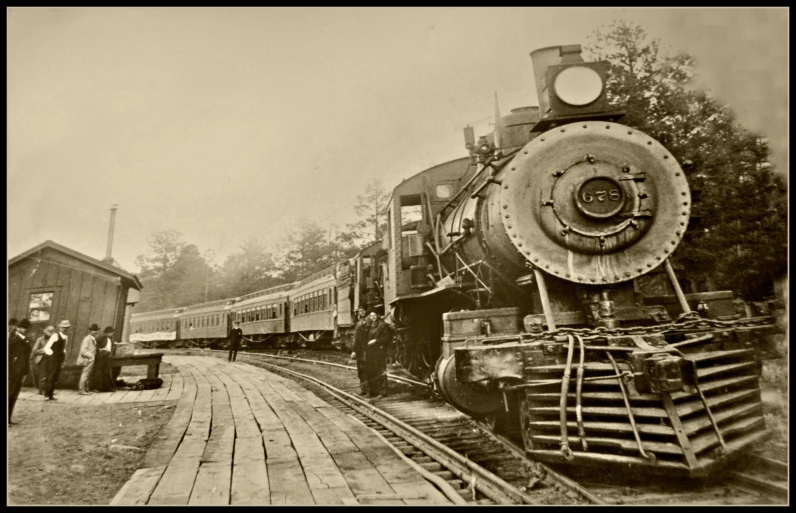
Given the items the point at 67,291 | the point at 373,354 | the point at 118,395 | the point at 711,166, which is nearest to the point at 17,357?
the point at 67,291

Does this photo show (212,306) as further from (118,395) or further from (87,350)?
(87,350)

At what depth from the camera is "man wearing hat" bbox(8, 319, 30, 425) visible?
3240 mm

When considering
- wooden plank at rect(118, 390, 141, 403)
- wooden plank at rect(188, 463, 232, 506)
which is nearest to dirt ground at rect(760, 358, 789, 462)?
wooden plank at rect(188, 463, 232, 506)

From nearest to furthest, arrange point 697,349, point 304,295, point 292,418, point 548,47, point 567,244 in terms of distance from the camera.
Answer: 1. point 697,349
2. point 567,244
3. point 548,47
4. point 292,418
5. point 304,295

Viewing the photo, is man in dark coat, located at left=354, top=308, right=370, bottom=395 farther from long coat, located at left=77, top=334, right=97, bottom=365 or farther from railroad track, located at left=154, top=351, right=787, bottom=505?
long coat, located at left=77, top=334, right=97, bottom=365

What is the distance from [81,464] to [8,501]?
42 centimetres

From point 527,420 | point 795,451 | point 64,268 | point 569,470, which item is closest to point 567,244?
point 527,420

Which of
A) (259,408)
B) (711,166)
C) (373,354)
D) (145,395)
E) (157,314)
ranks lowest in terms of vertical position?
(259,408)

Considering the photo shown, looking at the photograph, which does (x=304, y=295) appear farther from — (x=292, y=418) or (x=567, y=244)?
(x=567, y=244)

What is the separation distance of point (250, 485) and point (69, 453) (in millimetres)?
1284

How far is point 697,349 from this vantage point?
9.54 ft

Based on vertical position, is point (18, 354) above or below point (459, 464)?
above

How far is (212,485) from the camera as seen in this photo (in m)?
2.74

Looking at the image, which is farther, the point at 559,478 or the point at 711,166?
the point at 711,166
